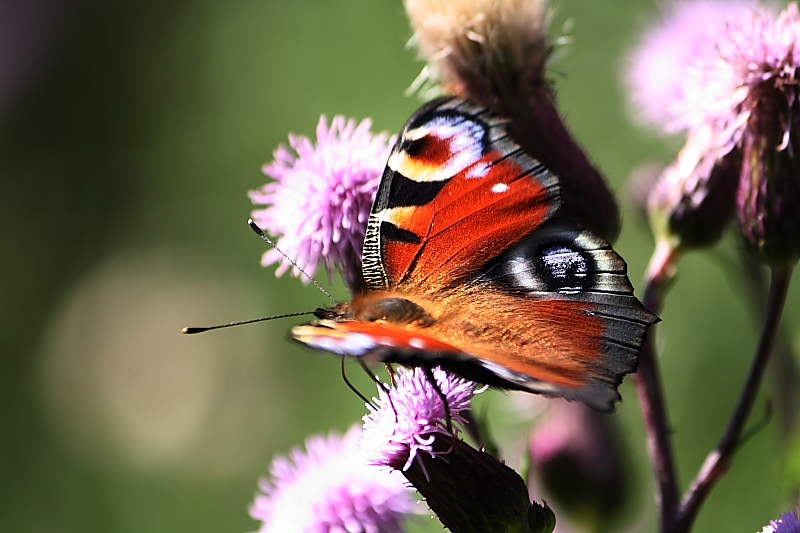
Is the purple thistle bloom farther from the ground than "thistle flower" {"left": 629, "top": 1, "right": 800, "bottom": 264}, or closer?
closer

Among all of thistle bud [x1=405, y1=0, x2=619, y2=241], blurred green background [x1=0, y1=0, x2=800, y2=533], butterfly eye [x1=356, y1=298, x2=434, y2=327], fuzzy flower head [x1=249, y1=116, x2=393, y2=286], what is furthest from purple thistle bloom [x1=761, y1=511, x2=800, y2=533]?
blurred green background [x1=0, y1=0, x2=800, y2=533]

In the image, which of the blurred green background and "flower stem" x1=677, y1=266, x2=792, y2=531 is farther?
the blurred green background

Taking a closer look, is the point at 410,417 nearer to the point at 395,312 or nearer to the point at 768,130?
the point at 395,312

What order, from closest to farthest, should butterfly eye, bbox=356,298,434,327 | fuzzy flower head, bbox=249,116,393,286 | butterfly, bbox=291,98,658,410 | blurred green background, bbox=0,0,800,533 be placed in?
butterfly, bbox=291,98,658,410
butterfly eye, bbox=356,298,434,327
fuzzy flower head, bbox=249,116,393,286
blurred green background, bbox=0,0,800,533

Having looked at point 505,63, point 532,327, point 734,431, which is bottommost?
point 734,431

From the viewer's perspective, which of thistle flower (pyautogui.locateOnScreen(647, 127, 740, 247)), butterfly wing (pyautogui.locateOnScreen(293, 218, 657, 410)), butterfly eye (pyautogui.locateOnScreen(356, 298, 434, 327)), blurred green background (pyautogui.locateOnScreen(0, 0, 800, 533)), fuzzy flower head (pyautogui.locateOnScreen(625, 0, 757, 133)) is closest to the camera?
butterfly wing (pyautogui.locateOnScreen(293, 218, 657, 410))

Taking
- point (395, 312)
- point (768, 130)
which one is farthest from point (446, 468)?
point (768, 130)

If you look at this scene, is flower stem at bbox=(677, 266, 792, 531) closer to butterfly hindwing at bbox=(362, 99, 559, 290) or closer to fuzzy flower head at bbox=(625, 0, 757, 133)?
butterfly hindwing at bbox=(362, 99, 559, 290)
